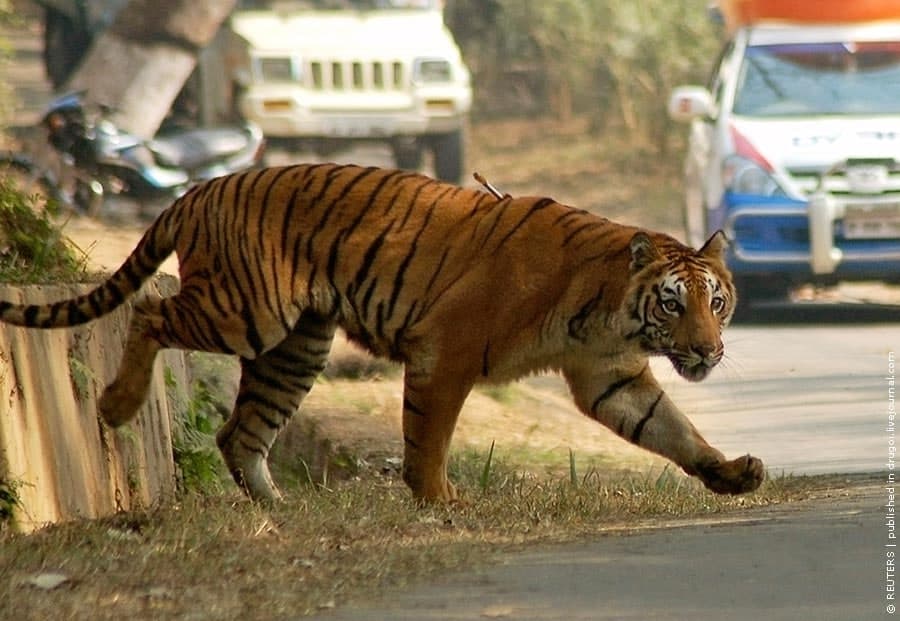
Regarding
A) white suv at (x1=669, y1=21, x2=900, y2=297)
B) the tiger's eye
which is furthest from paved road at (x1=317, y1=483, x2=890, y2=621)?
white suv at (x1=669, y1=21, x2=900, y2=297)

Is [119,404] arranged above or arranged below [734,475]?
above

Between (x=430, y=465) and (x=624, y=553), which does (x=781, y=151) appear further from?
(x=624, y=553)

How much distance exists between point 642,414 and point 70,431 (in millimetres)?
2079

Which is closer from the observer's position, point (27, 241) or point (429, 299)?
point (429, 299)

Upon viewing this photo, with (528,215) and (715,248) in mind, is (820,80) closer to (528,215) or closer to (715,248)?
(715,248)

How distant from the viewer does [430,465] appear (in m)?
7.97

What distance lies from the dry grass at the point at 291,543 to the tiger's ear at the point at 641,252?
2.75 ft

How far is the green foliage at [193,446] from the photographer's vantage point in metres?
8.91

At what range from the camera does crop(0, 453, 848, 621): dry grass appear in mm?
5996

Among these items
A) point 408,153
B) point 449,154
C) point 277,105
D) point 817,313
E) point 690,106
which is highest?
point 690,106

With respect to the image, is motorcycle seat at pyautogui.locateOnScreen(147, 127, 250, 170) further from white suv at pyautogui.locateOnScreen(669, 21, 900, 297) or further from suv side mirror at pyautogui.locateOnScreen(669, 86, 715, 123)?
suv side mirror at pyautogui.locateOnScreen(669, 86, 715, 123)

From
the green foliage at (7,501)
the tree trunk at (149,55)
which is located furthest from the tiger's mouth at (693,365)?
the tree trunk at (149,55)

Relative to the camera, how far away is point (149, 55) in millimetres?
23969

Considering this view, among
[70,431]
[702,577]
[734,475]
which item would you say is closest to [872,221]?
[734,475]
